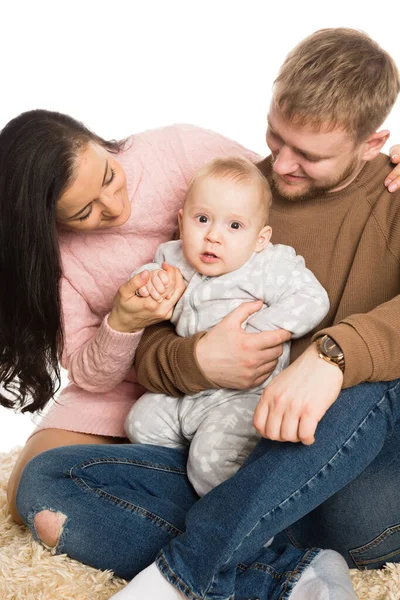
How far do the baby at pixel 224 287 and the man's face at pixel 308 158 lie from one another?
0.09 m

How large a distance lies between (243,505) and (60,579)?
0.47 meters

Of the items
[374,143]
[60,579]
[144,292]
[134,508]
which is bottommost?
[60,579]

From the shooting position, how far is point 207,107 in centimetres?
366

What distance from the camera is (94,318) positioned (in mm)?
2393

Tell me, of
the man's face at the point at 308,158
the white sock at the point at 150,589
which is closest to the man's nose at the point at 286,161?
the man's face at the point at 308,158

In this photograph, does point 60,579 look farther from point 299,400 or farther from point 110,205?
point 110,205

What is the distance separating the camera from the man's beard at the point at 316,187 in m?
2.08

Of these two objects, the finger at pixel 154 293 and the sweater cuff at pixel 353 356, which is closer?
the sweater cuff at pixel 353 356

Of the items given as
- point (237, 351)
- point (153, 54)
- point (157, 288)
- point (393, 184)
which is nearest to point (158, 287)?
point (157, 288)

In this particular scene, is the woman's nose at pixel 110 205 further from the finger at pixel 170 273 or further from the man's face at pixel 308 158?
the man's face at pixel 308 158

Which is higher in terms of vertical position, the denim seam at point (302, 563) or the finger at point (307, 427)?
the finger at point (307, 427)

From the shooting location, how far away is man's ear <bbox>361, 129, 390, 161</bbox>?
2059mm

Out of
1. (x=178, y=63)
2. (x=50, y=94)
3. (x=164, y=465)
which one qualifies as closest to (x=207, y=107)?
(x=178, y=63)

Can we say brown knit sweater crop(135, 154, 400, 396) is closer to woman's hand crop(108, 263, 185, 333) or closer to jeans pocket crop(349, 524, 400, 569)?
woman's hand crop(108, 263, 185, 333)
